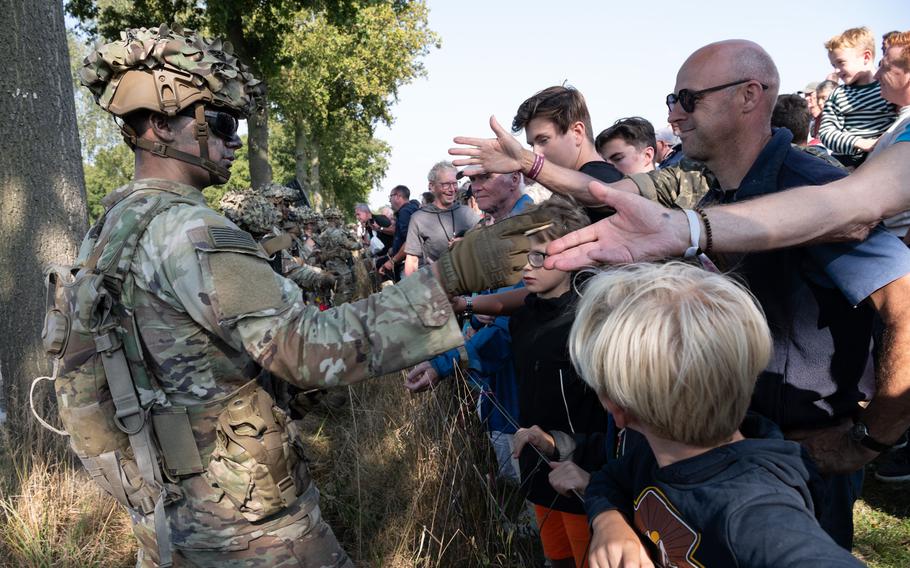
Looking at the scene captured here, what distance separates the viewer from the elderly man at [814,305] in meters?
1.68

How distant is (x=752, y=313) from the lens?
1.35 meters

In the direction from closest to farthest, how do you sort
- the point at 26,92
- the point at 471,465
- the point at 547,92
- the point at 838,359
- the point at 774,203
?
the point at 774,203, the point at 838,359, the point at 471,465, the point at 547,92, the point at 26,92

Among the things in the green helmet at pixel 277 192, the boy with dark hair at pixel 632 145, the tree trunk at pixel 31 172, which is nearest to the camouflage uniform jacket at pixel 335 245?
the green helmet at pixel 277 192

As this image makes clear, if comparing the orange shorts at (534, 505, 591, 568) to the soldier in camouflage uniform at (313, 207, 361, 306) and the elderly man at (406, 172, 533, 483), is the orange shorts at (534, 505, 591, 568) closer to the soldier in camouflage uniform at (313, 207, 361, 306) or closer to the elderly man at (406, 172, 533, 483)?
the elderly man at (406, 172, 533, 483)

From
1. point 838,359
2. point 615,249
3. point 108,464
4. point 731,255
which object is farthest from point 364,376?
point 838,359

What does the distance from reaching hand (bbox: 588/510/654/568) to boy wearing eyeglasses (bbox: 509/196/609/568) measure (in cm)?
67

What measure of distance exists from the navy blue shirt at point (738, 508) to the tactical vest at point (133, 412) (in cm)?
112

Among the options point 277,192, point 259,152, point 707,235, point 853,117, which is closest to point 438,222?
point 277,192

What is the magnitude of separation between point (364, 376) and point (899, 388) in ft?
4.77

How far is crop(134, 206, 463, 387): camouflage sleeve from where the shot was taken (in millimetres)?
1705

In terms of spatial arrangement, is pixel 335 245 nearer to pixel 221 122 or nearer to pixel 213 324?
pixel 221 122

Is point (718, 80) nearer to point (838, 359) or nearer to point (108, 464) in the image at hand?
point (838, 359)

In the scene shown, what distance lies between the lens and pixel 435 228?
6.87 metres

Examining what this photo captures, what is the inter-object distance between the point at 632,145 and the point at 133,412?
376 cm
